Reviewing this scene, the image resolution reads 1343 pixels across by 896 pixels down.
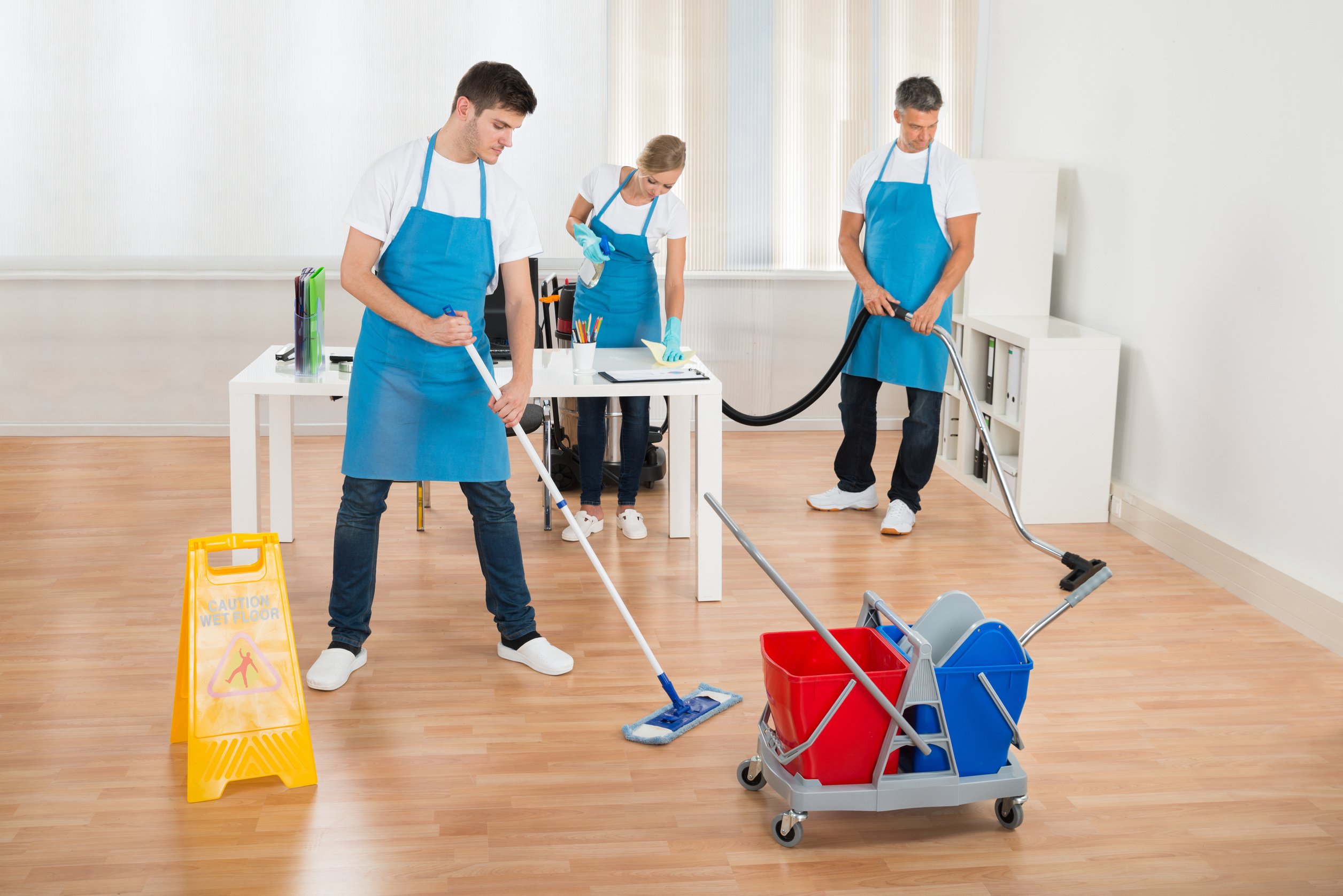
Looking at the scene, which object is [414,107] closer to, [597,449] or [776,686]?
[597,449]

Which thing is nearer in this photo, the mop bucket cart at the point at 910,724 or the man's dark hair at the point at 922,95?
the mop bucket cart at the point at 910,724

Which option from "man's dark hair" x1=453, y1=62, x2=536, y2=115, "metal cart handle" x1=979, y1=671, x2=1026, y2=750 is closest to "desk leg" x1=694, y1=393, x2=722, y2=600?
"man's dark hair" x1=453, y1=62, x2=536, y2=115

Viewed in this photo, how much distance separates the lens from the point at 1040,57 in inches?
209

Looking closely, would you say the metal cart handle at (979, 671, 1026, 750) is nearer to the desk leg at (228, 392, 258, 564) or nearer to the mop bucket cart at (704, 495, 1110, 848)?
the mop bucket cart at (704, 495, 1110, 848)

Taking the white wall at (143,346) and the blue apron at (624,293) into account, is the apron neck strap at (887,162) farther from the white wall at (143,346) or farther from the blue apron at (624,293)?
the white wall at (143,346)

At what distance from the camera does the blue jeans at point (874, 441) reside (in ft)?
14.4

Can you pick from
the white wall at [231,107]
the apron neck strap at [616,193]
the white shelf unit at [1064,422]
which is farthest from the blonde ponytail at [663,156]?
the white wall at [231,107]

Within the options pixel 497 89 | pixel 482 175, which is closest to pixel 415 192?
pixel 482 175

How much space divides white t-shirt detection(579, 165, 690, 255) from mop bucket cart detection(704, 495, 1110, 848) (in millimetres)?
1956

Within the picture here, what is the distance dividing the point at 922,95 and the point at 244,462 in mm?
2435

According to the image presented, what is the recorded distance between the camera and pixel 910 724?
7.45ft

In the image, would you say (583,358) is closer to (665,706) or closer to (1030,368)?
(665,706)

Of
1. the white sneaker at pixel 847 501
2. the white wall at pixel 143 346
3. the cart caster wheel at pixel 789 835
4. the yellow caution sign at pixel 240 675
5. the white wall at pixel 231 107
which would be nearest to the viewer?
the cart caster wheel at pixel 789 835

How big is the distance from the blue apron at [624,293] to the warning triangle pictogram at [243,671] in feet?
6.13
